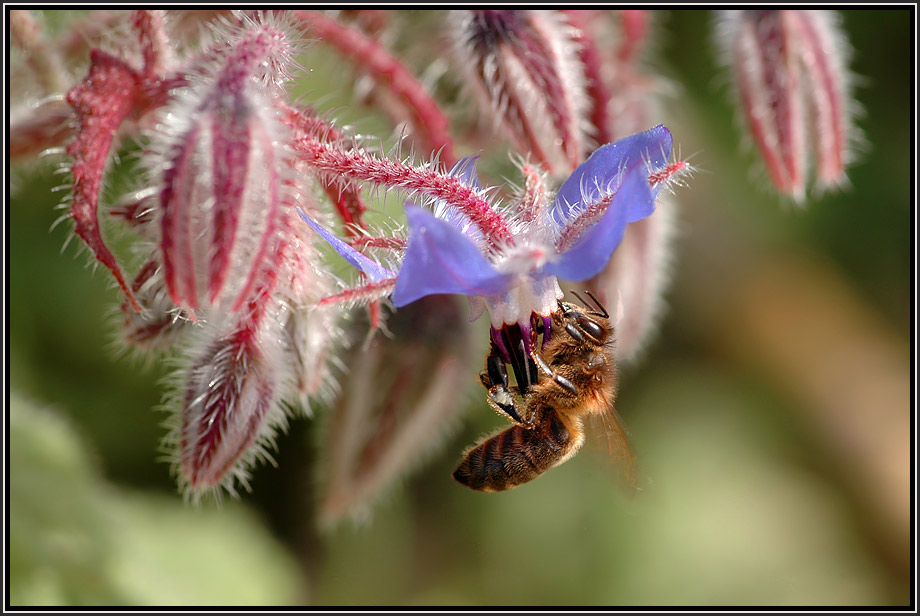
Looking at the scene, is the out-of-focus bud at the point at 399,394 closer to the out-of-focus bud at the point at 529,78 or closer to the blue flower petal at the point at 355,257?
the out-of-focus bud at the point at 529,78

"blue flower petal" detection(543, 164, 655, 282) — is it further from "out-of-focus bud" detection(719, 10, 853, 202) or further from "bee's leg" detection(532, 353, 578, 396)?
"out-of-focus bud" detection(719, 10, 853, 202)

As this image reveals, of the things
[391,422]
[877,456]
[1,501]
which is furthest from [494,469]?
[877,456]

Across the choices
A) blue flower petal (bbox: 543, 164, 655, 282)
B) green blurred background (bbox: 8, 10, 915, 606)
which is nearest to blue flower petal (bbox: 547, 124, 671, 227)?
blue flower petal (bbox: 543, 164, 655, 282)

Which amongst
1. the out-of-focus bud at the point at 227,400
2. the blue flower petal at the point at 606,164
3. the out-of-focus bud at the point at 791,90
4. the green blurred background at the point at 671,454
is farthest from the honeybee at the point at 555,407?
the green blurred background at the point at 671,454

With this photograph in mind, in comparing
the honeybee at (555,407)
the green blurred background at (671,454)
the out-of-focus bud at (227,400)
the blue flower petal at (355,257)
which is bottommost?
the green blurred background at (671,454)

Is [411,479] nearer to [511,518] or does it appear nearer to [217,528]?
[511,518]

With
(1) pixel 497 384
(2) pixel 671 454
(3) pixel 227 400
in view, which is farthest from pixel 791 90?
(2) pixel 671 454
